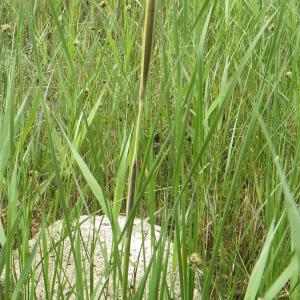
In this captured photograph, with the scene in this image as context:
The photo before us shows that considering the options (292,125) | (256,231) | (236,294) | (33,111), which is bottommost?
(236,294)

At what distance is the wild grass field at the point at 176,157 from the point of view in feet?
3.00

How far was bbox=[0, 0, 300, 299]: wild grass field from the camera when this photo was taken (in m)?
0.91

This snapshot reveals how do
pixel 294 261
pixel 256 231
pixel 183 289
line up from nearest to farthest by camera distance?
pixel 294 261 → pixel 183 289 → pixel 256 231

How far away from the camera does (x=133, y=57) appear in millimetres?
2402

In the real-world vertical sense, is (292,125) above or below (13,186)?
below

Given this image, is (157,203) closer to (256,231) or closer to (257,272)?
(256,231)

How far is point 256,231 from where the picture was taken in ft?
5.40

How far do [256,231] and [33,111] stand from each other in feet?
2.45

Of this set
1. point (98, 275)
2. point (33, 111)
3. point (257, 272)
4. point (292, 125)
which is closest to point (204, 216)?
point (98, 275)

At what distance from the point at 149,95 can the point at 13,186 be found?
0.82m

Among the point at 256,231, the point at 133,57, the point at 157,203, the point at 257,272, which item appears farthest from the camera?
the point at 133,57

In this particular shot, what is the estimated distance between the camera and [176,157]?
4.51 ft

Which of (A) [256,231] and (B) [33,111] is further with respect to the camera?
(A) [256,231]

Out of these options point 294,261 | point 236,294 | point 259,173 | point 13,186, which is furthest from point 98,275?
point 294,261
